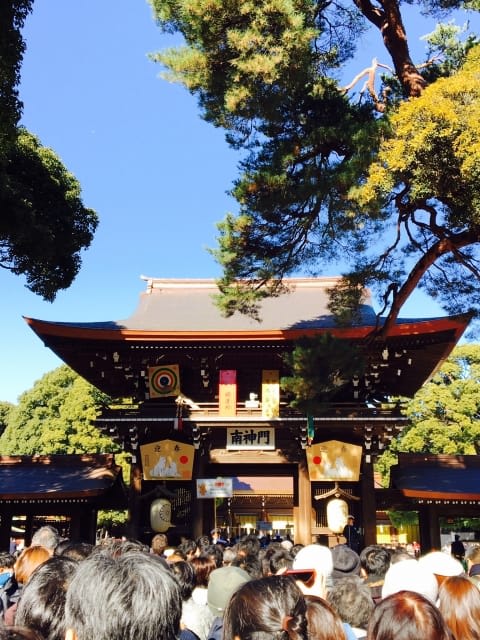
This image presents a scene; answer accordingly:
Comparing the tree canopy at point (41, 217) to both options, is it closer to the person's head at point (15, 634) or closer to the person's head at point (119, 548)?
the person's head at point (119, 548)

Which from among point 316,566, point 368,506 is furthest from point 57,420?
point 316,566

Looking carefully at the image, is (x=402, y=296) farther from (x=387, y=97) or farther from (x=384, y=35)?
(x=384, y=35)

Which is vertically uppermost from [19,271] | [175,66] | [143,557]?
[175,66]

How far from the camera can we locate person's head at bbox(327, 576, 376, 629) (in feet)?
9.48

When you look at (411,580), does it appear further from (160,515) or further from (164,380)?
(164,380)

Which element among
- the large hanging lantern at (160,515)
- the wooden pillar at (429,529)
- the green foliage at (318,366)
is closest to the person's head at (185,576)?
the green foliage at (318,366)

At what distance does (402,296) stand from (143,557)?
26.7ft

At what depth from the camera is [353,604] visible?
291 cm

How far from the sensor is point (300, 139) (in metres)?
8.34

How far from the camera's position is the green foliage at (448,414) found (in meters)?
24.6

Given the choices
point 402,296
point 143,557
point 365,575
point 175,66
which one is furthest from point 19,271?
point 143,557

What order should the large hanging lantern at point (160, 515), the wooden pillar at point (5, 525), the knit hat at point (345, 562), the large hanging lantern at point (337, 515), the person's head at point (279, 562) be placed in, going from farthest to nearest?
the wooden pillar at point (5, 525), the large hanging lantern at point (160, 515), the large hanging lantern at point (337, 515), the person's head at point (279, 562), the knit hat at point (345, 562)

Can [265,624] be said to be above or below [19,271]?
below

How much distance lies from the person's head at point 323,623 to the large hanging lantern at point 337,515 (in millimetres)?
10535
